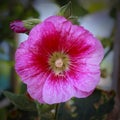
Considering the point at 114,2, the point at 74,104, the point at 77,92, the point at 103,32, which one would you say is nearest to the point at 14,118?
the point at 74,104

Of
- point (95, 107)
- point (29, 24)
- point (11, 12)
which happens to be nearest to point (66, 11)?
point (29, 24)

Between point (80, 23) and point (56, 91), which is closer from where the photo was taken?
point (56, 91)

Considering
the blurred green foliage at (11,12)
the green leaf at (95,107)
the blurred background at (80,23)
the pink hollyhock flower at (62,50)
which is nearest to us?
the pink hollyhock flower at (62,50)

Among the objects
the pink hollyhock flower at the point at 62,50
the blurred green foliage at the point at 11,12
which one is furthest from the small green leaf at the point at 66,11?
the blurred green foliage at the point at 11,12

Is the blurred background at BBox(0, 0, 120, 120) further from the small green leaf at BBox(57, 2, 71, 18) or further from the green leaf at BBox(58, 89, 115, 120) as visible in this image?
the small green leaf at BBox(57, 2, 71, 18)

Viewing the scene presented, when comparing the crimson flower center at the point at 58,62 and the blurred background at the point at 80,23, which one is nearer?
the crimson flower center at the point at 58,62

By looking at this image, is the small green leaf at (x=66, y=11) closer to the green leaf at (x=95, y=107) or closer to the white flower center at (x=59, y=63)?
the white flower center at (x=59, y=63)

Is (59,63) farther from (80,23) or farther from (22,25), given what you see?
(80,23)

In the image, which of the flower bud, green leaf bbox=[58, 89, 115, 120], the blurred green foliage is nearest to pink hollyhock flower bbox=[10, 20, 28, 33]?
the flower bud
